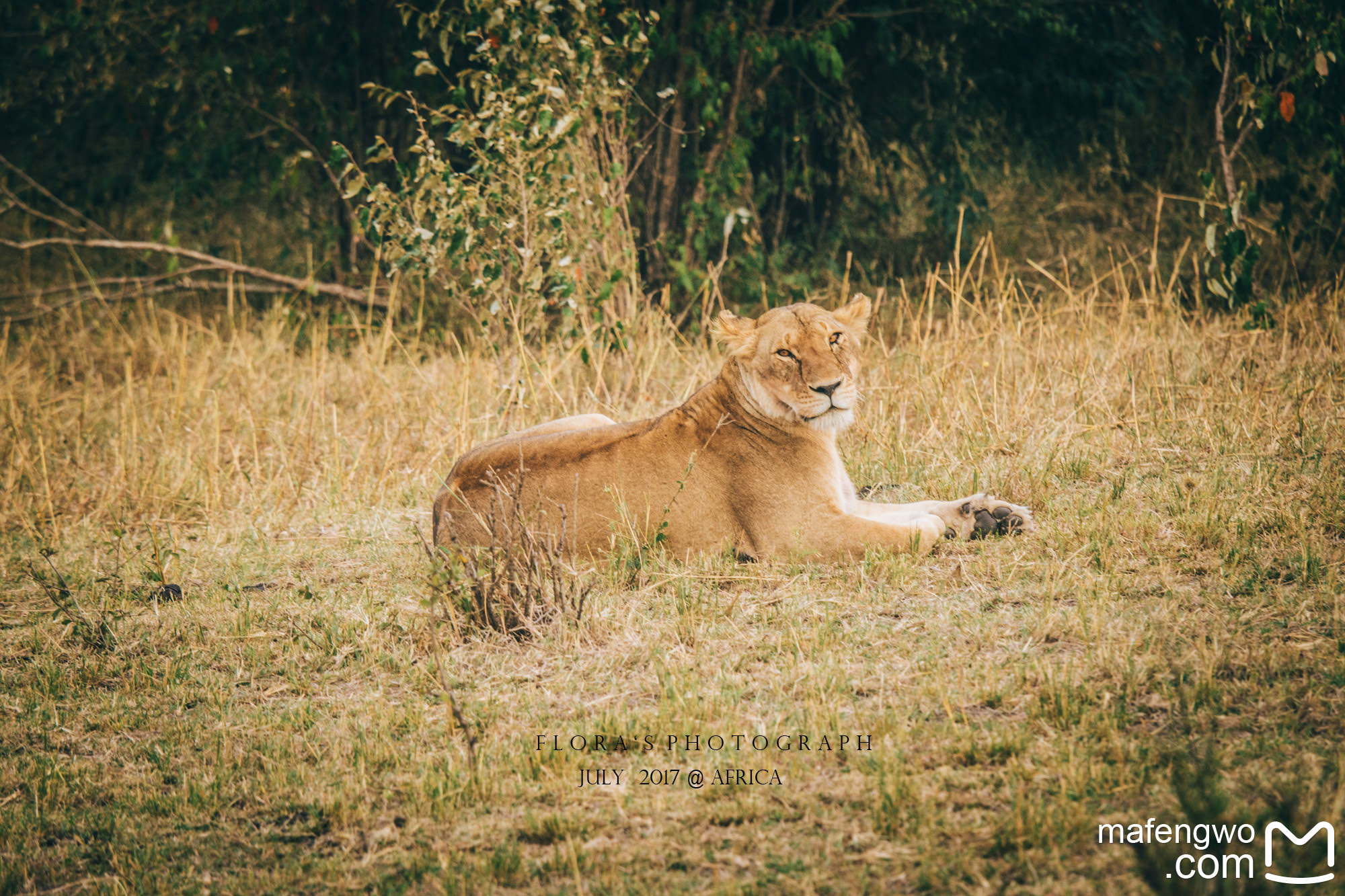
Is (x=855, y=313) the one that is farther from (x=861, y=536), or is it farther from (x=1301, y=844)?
(x=1301, y=844)

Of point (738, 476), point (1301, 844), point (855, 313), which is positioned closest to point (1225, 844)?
point (1301, 844)

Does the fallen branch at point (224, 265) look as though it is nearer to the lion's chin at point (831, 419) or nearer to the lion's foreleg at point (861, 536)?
the lion's chin at point (831, 419)

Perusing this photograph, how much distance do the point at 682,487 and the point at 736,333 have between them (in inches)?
29.3

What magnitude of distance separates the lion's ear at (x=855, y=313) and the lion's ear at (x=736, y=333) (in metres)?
0.38

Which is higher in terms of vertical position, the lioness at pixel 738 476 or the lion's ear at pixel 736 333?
the lion's ear at pixel 736 333

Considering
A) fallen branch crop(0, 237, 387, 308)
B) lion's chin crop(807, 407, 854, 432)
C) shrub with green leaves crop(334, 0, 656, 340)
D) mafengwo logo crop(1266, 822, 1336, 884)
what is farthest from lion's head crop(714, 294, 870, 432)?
fallen branch crop(0, 237, 387, 308)

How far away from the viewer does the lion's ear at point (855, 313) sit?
4801 mm

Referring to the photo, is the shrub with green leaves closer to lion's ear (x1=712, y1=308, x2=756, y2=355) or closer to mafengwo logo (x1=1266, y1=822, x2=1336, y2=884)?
lion's ear (x1=712, y1=308, x2=756, y2=355)

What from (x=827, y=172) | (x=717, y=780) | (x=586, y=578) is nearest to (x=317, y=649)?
(x=586, y=578)

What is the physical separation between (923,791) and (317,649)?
87.7 inches

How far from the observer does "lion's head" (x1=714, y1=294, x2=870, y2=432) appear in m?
4.47

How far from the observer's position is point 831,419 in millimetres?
4543

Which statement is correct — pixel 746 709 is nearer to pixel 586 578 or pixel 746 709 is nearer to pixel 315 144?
pixel 586 578

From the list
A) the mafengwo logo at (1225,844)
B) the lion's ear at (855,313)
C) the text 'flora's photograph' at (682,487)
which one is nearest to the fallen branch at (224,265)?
the text 'flora's photograph' at (682,487)
